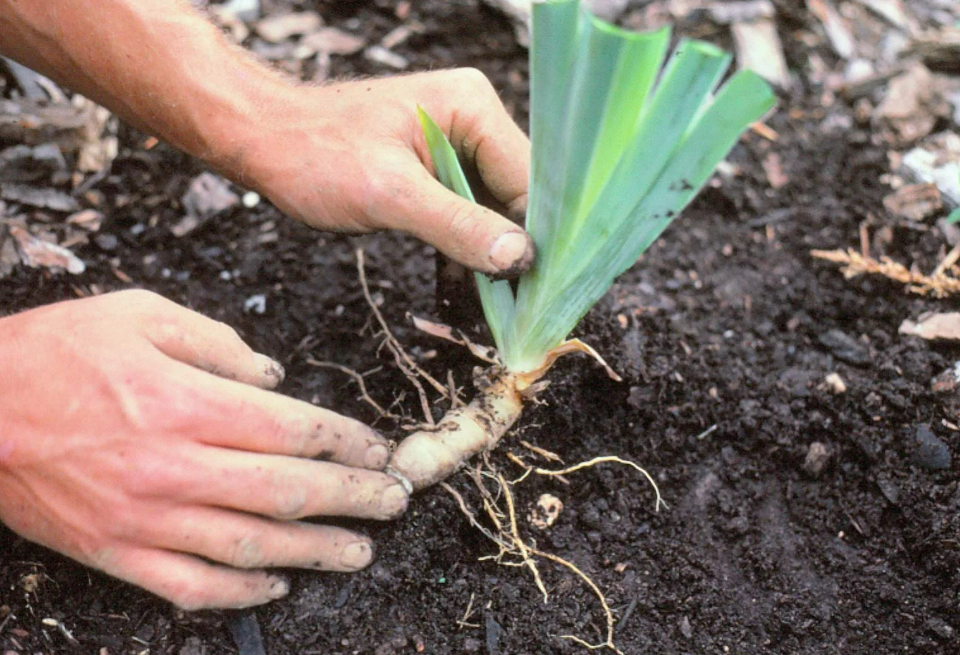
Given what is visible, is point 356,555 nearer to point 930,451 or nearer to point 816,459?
point 816,459

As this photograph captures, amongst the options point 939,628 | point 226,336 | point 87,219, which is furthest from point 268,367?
point 939,628

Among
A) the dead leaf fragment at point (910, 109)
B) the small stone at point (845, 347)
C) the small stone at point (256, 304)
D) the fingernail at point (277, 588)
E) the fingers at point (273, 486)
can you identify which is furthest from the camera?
the dead leaf fragment at point (910, 109)

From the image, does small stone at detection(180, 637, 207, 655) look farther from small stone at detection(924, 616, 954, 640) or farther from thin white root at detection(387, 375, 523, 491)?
small stone at detection(924, 616, 954, 640)

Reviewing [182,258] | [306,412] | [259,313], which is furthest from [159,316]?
[182,258]

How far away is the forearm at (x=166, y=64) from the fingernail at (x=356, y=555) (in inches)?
25.7

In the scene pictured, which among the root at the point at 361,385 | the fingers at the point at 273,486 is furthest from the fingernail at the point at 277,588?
the root at the point at 361,385

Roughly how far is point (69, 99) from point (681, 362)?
5.04ft

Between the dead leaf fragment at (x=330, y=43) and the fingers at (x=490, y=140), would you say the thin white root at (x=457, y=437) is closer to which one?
the fingers at (x=490, y=140)

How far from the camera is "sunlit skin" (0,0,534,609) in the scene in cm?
104

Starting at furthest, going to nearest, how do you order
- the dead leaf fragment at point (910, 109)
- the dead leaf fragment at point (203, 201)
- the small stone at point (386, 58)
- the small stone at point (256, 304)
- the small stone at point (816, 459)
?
the small stone at point (386, 58) → the dead leaf fragment at point (910, 109) → the dead leaf fragment at point (203, 201) → the small stone at point (256, 304) → the small stone at point (816, 459)

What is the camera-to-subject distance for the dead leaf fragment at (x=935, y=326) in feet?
4.89

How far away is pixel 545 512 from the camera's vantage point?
52.9 inches

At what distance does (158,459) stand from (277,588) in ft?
0.86

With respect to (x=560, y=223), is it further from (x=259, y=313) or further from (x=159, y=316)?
(x=259, y=313)
